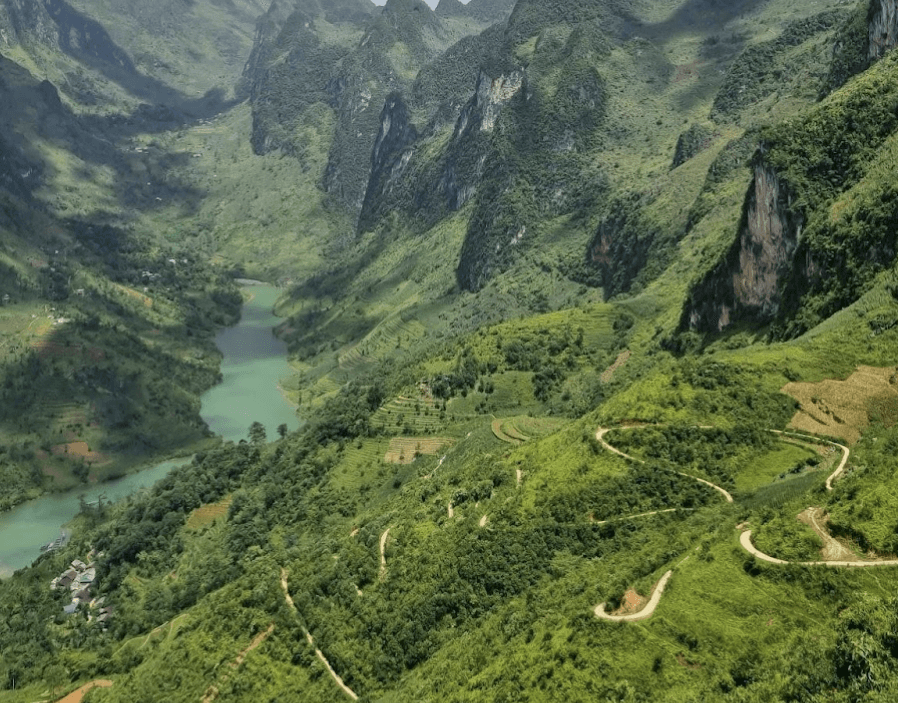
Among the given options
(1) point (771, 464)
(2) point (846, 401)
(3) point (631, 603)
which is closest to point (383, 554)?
(3) point (631, 603)

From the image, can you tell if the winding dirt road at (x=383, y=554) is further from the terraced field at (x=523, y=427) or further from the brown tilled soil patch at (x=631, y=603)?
the brown tilled soil patch at (x=631, y=603)

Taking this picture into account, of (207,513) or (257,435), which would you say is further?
(257,435)

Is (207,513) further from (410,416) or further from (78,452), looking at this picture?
(78,452)

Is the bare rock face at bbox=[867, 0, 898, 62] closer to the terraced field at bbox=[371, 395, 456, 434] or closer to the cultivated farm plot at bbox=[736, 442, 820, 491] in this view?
the cultivated farm plot at bbox=[736, 442, 820, 491]

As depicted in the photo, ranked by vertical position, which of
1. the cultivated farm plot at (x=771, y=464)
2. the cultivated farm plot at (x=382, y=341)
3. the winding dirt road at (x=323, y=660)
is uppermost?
the cultivated farm plot at (x=771, y=464)

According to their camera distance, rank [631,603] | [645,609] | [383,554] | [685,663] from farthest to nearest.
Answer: [383,554]
[631,603]
[645,609]
[685,663]

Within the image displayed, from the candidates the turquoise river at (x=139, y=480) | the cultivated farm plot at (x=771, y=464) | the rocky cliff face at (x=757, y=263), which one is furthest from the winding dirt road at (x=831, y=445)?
the turquoise river at (x=139, y=480)

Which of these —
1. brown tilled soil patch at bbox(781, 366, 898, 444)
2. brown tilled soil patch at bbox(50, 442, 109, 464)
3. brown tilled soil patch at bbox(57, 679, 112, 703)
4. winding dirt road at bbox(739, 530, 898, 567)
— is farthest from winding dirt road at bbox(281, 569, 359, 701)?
brown tilled soil patch at bbox(50, 442, 109, 464)
